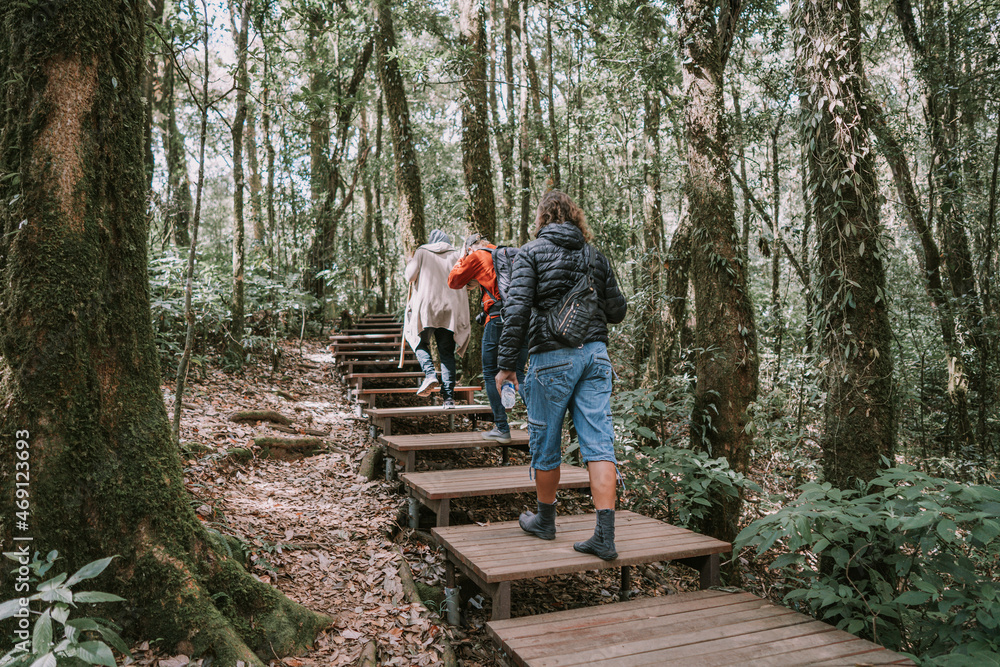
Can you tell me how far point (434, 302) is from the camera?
6289mm

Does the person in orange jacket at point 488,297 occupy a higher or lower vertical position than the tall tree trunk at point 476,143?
lower

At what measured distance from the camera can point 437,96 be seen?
2608 centimetres

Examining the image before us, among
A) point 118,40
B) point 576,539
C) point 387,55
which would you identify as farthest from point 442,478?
point 387,55

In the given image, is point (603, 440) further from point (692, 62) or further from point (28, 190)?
point (692, 62)

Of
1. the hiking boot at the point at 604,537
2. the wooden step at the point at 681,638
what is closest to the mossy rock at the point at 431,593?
the wooden step at the point at 681,638

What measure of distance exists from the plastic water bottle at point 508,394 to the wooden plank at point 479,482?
816 millimetres

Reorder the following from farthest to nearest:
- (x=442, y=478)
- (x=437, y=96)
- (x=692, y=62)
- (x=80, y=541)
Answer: (x=437, y=96) → (x=692, y=62) → (x=442, y=478) → (x=80, y=541)

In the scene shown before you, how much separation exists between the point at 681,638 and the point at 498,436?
283 cm

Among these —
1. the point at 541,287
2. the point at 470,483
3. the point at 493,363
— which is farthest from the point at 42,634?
the point at 493,363

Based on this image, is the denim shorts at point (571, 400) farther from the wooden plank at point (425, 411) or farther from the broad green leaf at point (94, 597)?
the wooden plank at point (425, 411)

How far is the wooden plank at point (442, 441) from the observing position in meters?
4.95

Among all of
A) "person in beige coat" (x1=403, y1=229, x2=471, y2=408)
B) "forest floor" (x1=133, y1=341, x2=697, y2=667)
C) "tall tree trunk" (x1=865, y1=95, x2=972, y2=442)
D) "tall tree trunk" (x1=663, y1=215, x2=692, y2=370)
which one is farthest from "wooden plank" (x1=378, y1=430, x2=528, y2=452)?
"tall tree trunk" (x1=865, y1=95, x2=972, y2=442)

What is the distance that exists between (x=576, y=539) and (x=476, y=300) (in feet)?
17.9

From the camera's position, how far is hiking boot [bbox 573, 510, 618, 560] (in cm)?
319
